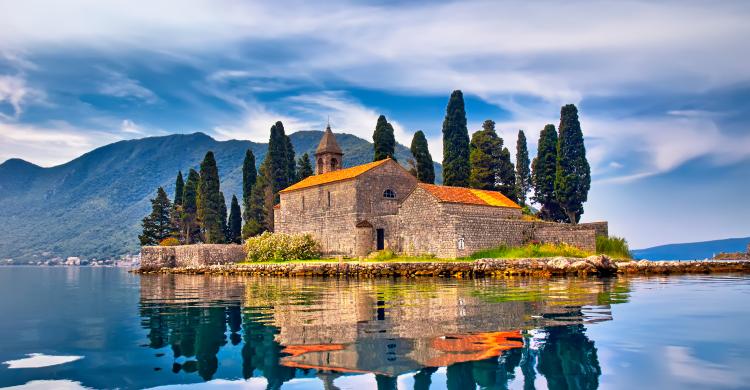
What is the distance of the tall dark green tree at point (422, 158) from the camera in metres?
55.0

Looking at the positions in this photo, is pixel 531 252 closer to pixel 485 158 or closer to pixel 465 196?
pixel 465 196

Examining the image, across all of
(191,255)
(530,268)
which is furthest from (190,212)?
(530,268)

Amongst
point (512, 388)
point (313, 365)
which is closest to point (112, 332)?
point (313, 365)

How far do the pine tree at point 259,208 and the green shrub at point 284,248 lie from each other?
38.2 feet

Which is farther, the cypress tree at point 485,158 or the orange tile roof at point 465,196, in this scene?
the cypress tree at point 485,158

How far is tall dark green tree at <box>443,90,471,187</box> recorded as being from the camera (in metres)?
52.7

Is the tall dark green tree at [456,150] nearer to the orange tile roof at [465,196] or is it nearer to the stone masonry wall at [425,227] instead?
the orange tile roof at [465,196]

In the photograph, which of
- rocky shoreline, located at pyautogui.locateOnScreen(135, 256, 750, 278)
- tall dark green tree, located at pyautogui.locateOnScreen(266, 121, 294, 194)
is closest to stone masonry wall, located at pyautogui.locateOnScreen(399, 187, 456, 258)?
rocky shoreline, located at pyautogui.locateOnScreen(135, 256, 750, 278)

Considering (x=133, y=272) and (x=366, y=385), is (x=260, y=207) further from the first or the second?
(x=366, y=385)

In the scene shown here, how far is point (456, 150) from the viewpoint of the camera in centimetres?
5288

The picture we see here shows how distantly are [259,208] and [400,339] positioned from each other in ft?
175

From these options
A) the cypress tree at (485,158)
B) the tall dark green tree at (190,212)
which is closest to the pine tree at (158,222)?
the tall dark green tree at (190,212)

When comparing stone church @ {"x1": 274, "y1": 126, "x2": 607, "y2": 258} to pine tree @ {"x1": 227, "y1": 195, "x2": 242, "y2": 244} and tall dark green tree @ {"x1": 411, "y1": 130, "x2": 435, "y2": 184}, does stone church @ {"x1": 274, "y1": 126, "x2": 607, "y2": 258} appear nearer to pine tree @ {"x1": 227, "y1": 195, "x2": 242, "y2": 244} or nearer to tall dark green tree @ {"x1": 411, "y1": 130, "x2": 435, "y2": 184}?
tall dark green tree @ {"x1": 411, "y1": 130, "x2": 435, "y2": 184}

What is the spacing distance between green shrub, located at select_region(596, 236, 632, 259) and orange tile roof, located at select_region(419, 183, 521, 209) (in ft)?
23.2
